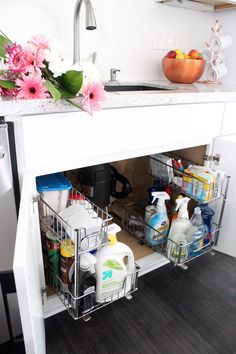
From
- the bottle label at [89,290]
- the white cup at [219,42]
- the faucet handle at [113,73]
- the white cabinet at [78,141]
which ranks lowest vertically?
the bottle label at [89,290]

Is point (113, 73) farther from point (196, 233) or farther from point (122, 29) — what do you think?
point (196, 233)

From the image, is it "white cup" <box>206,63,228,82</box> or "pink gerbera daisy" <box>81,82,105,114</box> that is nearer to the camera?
"pink gerbera daisy" <box>81,82,105,114</box>

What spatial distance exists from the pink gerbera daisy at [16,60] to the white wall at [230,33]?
1.71 m

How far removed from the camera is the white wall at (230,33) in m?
1.94

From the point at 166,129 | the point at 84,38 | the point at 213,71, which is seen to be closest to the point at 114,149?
the point at 166,129

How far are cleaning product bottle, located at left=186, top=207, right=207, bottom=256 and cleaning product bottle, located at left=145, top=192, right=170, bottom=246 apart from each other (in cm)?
14

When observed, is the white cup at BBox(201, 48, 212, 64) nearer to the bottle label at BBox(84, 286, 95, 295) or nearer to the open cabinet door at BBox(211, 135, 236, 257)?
the open cabinet door at BBox(211, 135, 236, 257)

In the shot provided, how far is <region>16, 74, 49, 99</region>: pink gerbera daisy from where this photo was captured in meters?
0.78

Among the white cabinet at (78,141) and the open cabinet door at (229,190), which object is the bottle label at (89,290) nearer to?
the white cabinet at (78,141)

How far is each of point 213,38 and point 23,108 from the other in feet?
5.20

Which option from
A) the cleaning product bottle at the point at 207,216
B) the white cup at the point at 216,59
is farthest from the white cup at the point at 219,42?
the cleaning product bottle at the point at 207,216

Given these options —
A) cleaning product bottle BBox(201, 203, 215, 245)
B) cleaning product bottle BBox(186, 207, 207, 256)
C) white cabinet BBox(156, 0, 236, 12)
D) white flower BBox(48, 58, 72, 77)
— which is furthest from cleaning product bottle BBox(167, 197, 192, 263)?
white cabinet BBox(156, 0, 236, 12)

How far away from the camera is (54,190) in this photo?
108 centimetres

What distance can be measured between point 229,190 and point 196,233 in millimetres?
292
